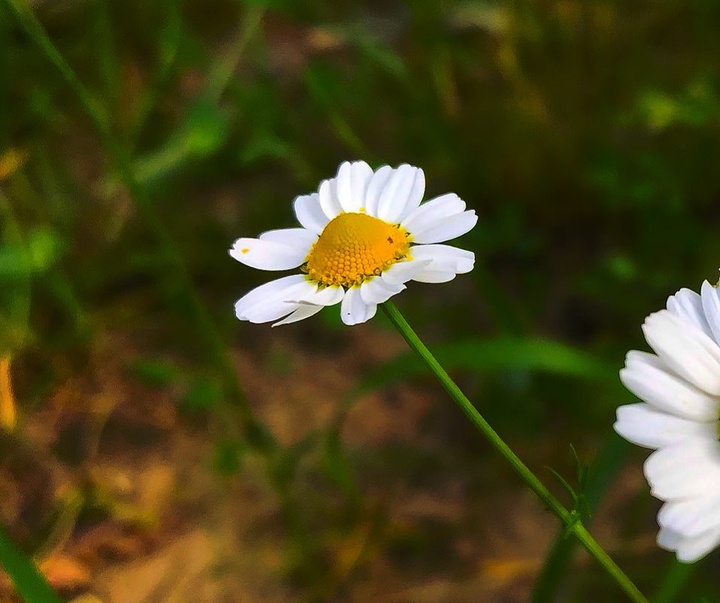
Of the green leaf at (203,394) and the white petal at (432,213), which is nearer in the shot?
the white petal at (432,213)

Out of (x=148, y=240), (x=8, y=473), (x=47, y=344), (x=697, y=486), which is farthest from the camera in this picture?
(x=148, y=240)

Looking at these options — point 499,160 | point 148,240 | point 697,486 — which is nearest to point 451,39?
point 499,160

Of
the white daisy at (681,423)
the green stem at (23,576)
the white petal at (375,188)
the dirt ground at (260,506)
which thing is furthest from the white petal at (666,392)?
the dirt ground at (260,506)

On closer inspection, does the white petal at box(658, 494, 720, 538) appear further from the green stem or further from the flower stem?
the green stem

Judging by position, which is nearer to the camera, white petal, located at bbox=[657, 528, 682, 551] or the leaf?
white petal, located at bbox=[657, 528, 682, 551]

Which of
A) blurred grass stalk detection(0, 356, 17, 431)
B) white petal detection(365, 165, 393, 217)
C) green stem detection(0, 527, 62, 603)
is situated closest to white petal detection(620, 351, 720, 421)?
white petal detection(365, 165, 393, 217)

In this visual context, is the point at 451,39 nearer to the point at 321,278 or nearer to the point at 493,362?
the point at 493,362

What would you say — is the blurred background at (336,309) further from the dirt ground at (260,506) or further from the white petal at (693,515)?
the white petal at (693,515)
